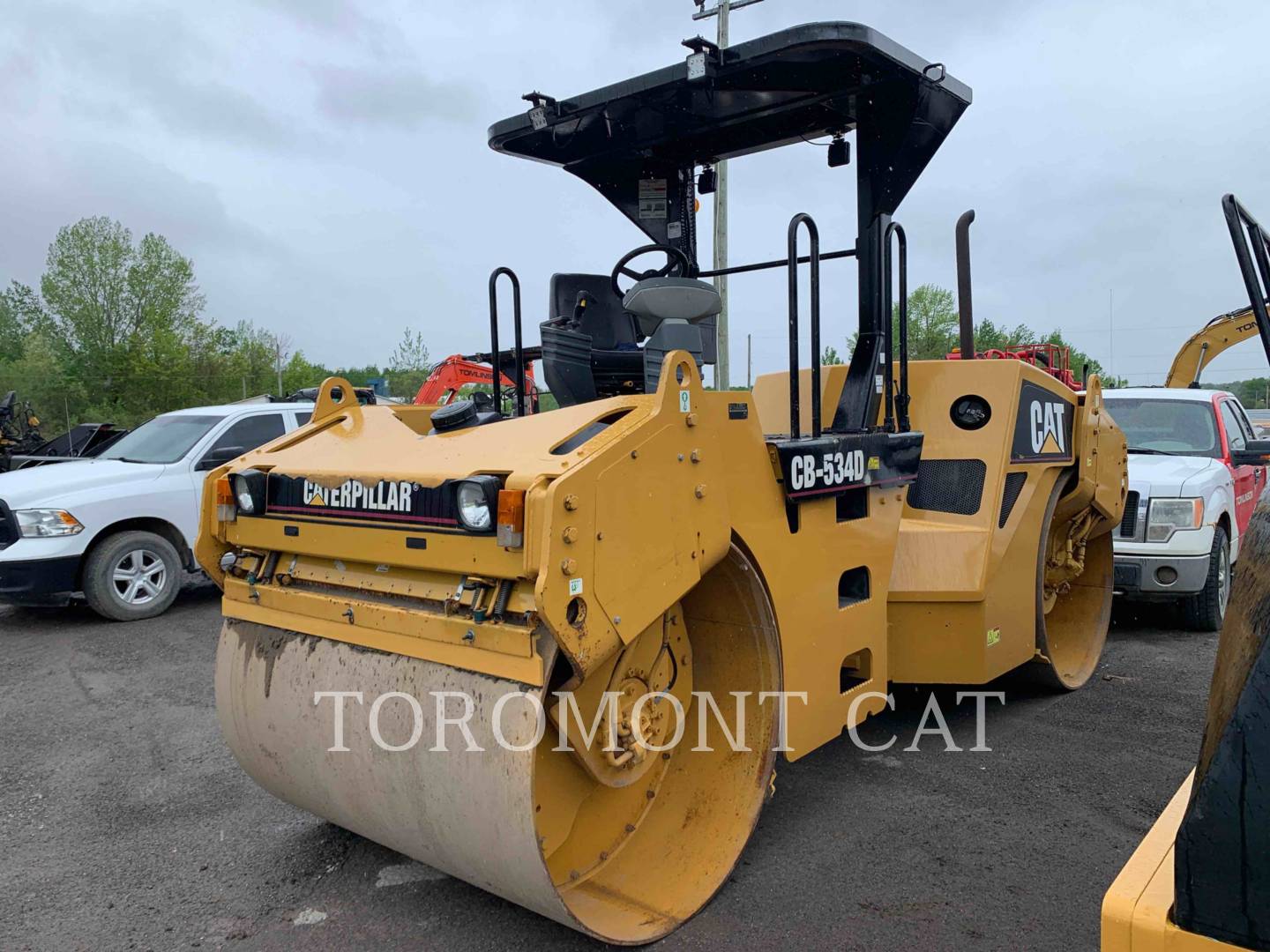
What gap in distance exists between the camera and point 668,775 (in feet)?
10.8

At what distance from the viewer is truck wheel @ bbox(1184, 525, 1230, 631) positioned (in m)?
6.39

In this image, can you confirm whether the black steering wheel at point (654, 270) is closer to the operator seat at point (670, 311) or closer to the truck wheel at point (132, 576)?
the operator seat at point (670, 311)

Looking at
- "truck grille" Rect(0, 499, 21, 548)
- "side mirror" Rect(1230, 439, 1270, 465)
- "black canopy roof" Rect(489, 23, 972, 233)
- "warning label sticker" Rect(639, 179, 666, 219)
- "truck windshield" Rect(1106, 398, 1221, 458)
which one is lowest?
"truck grille" Rect(0, 499, 21, 548)

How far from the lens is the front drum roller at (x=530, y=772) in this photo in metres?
2.44

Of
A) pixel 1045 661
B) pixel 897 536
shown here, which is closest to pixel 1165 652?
pixel 1045 661

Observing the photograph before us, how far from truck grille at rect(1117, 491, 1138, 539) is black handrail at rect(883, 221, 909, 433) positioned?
3335mm

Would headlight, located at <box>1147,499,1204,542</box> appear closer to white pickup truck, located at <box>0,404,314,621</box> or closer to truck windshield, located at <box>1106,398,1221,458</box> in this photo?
truck windshield, located at <box>1106,398,1221,458</box>

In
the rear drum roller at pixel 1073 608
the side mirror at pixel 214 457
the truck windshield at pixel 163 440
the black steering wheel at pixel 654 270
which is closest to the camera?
the black steering wheel at pixel 654 270

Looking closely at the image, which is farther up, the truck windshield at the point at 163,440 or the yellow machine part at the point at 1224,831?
the truck windshield at the point at 163,440

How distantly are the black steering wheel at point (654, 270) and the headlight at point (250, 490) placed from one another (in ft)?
5.49

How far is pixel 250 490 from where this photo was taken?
308cm

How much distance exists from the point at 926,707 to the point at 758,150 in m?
2.76

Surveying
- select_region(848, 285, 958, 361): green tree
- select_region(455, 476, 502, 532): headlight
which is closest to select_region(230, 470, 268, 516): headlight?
select_region(455, 476, 502, 532): headlight

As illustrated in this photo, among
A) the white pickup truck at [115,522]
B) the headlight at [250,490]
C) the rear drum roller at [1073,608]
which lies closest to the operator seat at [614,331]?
the headlight at [250,490]
